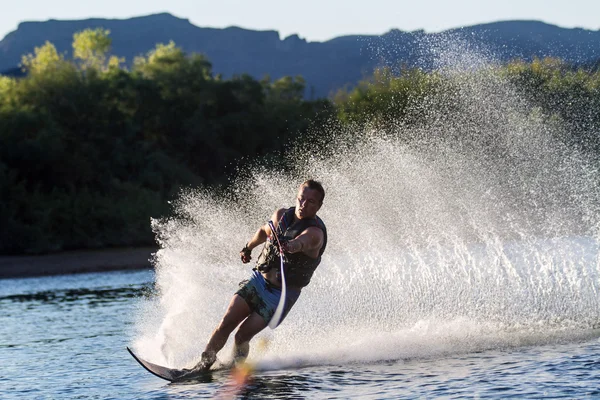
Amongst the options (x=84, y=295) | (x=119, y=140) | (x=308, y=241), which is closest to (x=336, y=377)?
(x=308, y=241)

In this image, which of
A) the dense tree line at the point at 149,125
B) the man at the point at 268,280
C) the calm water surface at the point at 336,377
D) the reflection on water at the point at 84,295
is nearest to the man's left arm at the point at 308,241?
the man at the point at 268,280

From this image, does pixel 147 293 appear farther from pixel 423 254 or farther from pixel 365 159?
pixel 423 254

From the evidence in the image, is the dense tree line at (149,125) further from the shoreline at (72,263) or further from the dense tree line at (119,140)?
the shoreline at (72,263)

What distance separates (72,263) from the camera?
127 ft

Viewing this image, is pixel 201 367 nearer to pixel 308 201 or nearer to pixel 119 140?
pixel 308 201

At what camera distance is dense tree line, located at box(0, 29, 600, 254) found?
1417 inches

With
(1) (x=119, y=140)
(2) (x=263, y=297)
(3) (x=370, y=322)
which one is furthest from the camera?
(1) (x=119, y=140)

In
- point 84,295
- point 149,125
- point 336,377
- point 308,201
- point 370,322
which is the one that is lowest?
point 336,377

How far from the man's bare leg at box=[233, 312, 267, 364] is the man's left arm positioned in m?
0.91

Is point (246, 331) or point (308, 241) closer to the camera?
point (308, 241)

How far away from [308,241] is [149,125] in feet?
162

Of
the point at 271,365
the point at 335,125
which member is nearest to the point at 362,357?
the point at 271,365

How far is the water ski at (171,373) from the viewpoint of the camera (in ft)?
33.9

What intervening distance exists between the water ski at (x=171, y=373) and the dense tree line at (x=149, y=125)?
22.7 metres
